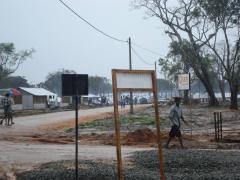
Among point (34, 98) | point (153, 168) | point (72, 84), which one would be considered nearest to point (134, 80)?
point (72, 84)

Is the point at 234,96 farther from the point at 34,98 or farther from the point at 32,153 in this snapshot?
the point at 32,153

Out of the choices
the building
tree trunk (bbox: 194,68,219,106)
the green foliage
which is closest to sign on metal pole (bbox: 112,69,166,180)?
the green foliage

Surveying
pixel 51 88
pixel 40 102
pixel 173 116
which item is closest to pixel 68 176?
pixel 173 116

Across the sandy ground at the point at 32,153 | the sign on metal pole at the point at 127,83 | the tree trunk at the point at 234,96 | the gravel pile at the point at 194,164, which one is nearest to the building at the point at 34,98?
the tree trunk at the point at 234,96

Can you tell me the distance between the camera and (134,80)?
831 cm

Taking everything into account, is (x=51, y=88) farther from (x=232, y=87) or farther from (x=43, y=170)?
(x=43, y=170)

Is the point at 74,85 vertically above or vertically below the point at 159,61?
below

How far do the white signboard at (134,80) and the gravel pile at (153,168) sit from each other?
321cm

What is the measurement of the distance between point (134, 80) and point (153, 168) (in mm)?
5087

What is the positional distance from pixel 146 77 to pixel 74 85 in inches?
119

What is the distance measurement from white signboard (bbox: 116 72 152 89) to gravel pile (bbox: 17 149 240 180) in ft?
10.5

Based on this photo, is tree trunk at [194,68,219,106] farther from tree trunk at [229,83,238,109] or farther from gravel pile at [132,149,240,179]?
gravel pile at [132,149,240,179]

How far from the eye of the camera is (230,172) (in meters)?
11.9

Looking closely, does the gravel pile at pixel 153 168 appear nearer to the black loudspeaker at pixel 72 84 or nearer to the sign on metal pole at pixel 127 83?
the black loudspeaker at pixel 72 84
